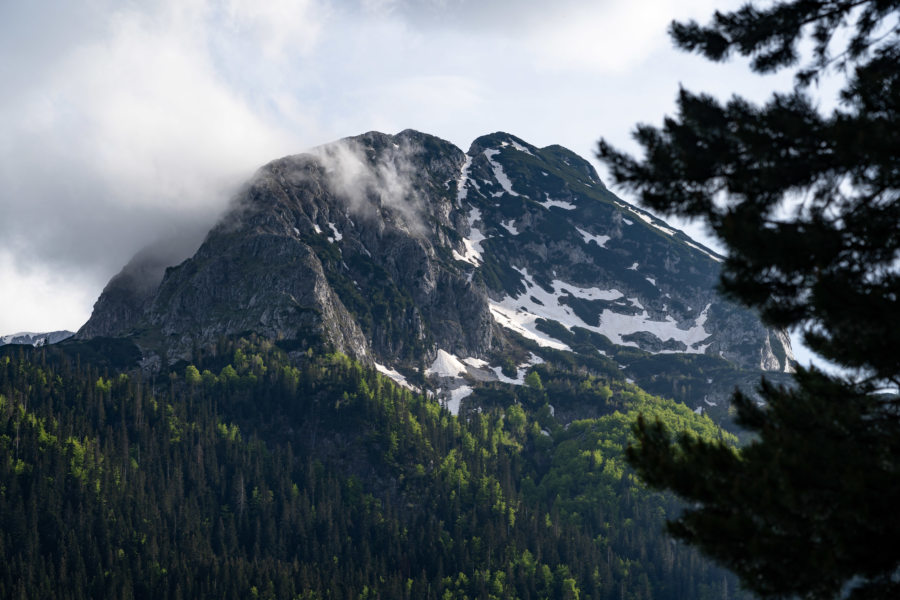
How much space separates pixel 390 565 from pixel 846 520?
16835 centimetres

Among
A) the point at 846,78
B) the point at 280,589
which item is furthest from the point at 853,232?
the point at 280,589

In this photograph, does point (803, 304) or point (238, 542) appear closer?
point (803, 304)

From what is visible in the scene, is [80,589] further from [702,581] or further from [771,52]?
[771,52]

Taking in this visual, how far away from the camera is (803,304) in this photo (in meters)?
17.5

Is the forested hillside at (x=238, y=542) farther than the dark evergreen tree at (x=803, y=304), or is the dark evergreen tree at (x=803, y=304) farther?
the forested hillside at (x=238, y=542)

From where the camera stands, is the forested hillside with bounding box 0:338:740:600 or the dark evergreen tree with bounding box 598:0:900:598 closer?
the dark evergreen tree with bounding box 598:0:900:598

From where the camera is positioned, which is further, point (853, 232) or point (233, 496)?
point (233, 496)

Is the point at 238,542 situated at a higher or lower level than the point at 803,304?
lower

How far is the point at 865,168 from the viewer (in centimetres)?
1727

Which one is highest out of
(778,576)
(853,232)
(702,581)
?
(853,232)

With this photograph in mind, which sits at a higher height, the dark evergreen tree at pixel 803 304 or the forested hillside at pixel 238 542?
the dark evergreen tree at pixel 803 304

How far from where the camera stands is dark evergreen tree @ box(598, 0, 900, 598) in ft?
52.0

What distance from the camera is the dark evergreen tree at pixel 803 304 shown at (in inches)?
624

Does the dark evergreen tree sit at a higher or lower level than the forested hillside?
higher
